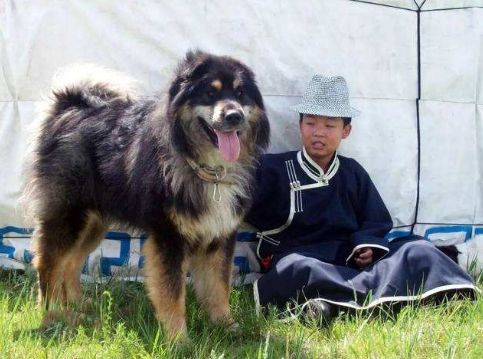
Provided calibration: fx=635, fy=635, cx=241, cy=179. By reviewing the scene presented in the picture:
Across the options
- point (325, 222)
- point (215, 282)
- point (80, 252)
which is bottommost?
point (215, 282)

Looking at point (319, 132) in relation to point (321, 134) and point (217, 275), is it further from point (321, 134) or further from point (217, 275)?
point (217, 275)

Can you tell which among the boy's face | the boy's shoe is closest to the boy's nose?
the boy's face

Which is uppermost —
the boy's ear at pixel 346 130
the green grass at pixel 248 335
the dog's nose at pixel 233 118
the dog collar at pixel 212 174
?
the boy's ear at pixel 346 130

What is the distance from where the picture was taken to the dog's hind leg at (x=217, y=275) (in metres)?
2.88

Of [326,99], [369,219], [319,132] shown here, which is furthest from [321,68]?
[369,219]

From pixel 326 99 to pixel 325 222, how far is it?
0.63 m

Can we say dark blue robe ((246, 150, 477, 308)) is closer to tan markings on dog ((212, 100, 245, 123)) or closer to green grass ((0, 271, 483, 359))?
green grass ((0, 271, 483, 359))

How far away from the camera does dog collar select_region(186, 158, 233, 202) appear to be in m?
2.74

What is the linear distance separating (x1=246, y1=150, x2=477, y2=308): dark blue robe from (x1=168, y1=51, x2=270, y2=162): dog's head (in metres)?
0.62

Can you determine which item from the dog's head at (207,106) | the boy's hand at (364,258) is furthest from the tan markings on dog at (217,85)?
the boy's hand at (364,258)

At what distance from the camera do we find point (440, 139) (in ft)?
12.4

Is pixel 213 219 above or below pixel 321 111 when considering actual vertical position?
below

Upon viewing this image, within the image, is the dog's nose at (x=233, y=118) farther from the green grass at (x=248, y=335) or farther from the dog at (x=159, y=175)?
the green grass at (x=248, y=335)

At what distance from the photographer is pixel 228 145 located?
8.70ft
